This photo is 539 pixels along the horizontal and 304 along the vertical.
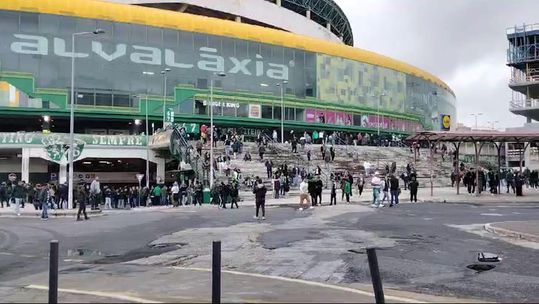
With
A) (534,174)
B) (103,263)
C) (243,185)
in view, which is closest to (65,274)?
(103,263)

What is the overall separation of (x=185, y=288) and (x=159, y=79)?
5747cm

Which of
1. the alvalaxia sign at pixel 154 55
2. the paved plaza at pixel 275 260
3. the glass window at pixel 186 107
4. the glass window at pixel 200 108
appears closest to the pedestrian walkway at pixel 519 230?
the paved plaza at pixel 275 260

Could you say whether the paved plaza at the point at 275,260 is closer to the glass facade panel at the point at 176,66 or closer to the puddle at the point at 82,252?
the puddle at the point at 82,252

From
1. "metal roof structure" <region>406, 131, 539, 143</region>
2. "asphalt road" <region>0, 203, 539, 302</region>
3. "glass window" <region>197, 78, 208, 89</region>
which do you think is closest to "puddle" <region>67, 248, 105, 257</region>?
"asphalt road" <region>0, 203, 539, 302</region>

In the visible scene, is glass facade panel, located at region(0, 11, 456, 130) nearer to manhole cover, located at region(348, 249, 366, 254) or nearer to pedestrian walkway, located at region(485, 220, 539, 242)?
pedestrian walkway, located at region(485, 220, 539, 242)

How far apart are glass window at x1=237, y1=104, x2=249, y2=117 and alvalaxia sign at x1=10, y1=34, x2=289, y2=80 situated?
4.19 meters

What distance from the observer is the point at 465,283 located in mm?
9430

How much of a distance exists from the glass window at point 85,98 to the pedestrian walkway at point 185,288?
5182cm

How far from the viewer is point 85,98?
60188mm

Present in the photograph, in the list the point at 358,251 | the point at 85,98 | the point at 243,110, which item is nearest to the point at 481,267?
the point at 358,251

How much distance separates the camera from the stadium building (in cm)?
5419

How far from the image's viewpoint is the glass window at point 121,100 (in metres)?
61.7

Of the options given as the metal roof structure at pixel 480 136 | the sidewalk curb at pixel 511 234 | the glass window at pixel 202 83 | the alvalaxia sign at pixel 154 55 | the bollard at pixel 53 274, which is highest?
the alvalaxia sign at pixel 154 55

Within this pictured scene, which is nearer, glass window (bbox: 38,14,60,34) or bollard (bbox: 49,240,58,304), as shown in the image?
bollard (bbox: 49,240,58,304)
